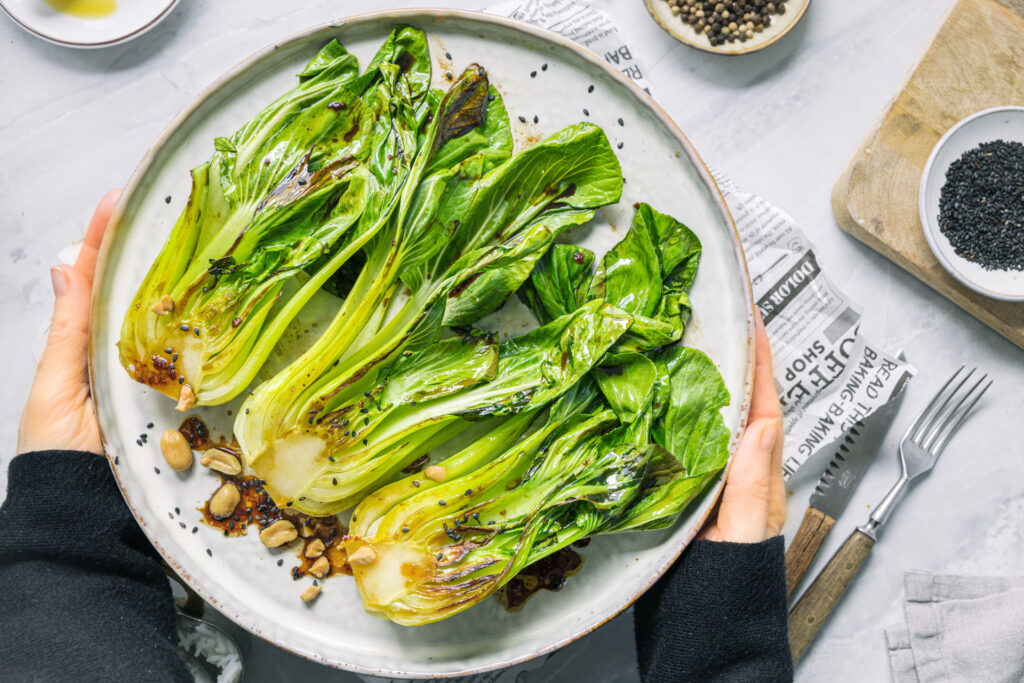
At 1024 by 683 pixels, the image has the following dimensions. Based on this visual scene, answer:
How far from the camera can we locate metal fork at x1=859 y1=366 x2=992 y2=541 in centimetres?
262

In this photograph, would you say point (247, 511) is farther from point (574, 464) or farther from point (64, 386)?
point (574, 464)

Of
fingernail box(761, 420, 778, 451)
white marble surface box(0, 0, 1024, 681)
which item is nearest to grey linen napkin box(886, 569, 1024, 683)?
white marble surface box(0, 0, 1024, 681)

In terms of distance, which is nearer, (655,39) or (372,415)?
(372,415)

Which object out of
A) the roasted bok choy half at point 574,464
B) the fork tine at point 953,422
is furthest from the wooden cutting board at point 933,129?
Result: the roasted bok choy half at point 574,464

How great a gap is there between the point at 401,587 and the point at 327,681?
2.64ft

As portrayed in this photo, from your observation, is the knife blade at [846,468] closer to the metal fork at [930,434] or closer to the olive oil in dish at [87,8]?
the metal fork at [930,434]

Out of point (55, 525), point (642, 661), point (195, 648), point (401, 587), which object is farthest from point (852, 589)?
point (55, 525)

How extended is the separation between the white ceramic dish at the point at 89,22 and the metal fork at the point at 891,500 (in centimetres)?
320

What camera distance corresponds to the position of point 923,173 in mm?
2531

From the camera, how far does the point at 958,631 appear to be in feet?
8.59

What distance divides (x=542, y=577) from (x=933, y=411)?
1.63 metres

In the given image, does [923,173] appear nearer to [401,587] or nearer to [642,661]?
[642,661]

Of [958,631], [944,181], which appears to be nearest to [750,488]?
[958,631]

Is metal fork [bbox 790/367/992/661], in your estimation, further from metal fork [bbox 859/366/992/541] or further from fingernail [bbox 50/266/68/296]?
fingernail [bbox 50/266/68/296]
